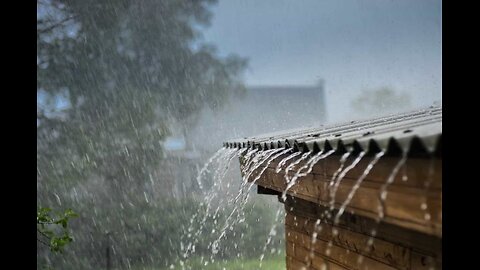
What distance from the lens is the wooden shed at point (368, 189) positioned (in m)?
0.90

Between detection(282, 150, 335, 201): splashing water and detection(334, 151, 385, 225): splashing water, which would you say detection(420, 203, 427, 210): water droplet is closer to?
detection(334, 151, 385, 225): splashing water

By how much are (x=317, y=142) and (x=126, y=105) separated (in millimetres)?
9471

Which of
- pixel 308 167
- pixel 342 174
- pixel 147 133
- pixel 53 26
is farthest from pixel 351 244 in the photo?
pixel 53 26

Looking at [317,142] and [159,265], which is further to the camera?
[159,265]

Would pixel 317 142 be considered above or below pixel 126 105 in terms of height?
below

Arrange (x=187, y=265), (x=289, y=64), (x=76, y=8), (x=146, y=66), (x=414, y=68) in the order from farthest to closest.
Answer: (x=289, y=64)
(x=414, y=68)
(x=146, y=66)
(x=187, y=265)
(x=76, y=8)

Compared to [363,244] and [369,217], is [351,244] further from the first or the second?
[369,217]

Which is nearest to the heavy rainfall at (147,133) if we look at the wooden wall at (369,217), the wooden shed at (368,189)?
the wooden wall at (369,217)

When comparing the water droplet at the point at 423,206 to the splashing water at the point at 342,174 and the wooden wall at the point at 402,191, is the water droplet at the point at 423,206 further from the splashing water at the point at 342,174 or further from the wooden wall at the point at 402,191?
the splashing water at the point at 342,174

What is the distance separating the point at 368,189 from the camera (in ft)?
3.66

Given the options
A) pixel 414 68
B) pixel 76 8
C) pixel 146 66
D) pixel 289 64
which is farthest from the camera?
pixel 289 64
